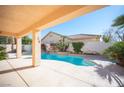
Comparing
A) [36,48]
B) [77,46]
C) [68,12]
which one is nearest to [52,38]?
[77,46]

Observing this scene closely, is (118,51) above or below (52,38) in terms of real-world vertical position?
below

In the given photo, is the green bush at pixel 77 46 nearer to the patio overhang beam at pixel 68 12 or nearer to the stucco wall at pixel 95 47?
the stucco wall at pixel 95 47

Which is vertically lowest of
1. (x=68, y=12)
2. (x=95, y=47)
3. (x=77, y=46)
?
(x=95, y=47)

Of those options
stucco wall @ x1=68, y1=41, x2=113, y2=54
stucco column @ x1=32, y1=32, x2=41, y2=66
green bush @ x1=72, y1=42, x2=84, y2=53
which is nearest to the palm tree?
stucco column @ x1=32, y1=32, x2=41, y2=66

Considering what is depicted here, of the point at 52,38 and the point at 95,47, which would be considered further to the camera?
the point at 52,38

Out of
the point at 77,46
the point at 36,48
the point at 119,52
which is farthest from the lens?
the point at 77,46

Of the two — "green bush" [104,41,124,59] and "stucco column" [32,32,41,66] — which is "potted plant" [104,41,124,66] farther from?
"stucco column" [32,32,41,66]

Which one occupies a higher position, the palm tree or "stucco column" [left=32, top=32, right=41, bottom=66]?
the palm tree

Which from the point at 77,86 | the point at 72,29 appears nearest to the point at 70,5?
the point at 77,86

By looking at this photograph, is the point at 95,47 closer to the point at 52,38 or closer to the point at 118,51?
the point at 118,51

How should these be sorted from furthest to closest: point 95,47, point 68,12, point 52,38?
point 52,38 → point 95,47 → point 68,12
